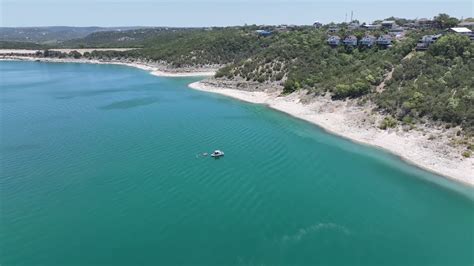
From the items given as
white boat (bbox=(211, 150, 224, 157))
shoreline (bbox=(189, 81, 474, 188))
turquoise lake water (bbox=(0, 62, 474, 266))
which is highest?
shoreline (bbox=(189, 81, 474, 188))

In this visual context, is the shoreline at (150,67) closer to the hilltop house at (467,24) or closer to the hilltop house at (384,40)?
the hilltop house at (384,40)

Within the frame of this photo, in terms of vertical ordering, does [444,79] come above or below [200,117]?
above

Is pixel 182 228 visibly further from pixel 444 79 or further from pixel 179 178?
pixel 444 79

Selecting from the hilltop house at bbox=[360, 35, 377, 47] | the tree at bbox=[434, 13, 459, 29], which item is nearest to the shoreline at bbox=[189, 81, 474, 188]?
the hilltop house at bbox=[360, 35, 377, 47]

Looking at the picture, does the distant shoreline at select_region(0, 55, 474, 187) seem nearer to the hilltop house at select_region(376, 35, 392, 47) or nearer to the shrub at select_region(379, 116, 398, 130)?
the shrub at select_region(379, 116, 398, 130)

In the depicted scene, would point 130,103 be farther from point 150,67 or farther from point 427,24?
point 427,24

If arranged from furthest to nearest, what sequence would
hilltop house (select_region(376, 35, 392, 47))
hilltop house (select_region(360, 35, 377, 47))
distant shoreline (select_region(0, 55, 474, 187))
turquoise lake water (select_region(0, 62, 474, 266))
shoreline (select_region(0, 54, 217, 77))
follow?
shoreline (select_region(0, 54, 217, 77))
hilltop house (select_region(360, 35, 377, 47))
hilltop house (select_region(376, 35, 392, 47))
distant shoreline (select_region(0, 55, 474, 187))
turquoise lake water (select_region(0, 62, 474, 266))

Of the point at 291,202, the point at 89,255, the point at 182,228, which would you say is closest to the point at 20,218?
the point at 89,255
